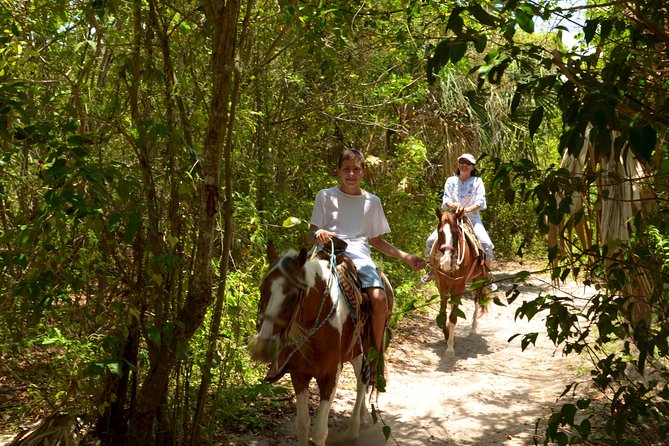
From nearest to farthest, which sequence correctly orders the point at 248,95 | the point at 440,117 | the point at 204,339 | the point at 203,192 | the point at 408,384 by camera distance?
the point at 203,192 → the point at 204,339 → the point at 408,384 → the point at 248,95 → the point at 440,117

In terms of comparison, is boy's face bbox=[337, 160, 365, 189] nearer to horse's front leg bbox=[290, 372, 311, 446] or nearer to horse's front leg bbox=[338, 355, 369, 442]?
horse's front leg bbox=[338, 355, 369, 442]

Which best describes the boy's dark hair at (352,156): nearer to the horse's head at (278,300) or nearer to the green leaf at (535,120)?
the horse's head at (278,300)

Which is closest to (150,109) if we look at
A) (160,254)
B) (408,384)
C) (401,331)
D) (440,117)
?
(160,254)

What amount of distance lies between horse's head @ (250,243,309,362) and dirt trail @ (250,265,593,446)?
1568 mm

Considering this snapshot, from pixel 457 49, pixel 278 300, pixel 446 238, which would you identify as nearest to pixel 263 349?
pixel 278 300

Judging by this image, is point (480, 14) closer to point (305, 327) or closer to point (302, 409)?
point (305, 327)

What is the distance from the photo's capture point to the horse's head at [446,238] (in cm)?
842

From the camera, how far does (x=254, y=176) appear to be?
802 cm

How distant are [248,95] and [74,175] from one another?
16.8 feet

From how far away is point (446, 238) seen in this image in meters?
8.55

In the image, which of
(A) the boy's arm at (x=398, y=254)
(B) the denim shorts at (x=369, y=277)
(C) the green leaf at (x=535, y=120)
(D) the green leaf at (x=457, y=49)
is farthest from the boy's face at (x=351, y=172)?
(D) the green leaf at (x=457, y=49)

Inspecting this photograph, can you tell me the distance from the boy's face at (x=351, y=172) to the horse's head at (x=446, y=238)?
127 inches

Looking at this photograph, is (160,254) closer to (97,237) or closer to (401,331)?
(97,237)

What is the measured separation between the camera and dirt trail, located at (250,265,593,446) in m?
5.92
